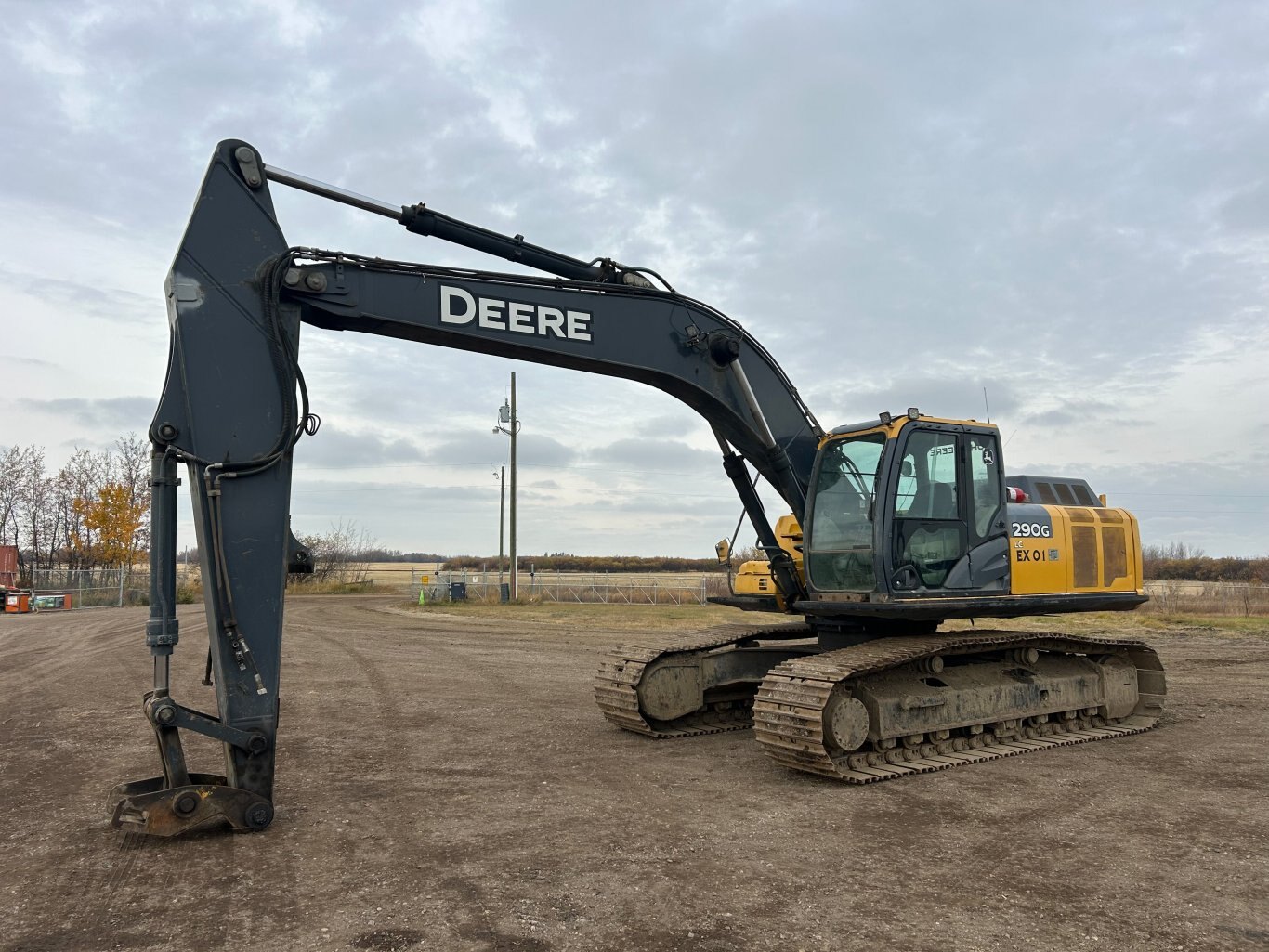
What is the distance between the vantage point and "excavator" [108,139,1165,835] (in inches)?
258

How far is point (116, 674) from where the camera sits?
15586 millimetres

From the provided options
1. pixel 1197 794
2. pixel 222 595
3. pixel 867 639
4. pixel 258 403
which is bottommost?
pixel 1197 794

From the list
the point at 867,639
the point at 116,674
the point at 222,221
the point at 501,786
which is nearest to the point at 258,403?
the point at 222,221

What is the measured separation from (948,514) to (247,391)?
642 cm

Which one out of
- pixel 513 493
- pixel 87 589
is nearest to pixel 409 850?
pixel 513 493

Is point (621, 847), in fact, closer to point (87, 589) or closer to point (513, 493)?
point (513, 493)

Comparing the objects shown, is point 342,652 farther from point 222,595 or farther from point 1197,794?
point 1197,794

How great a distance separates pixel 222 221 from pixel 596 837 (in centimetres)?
514

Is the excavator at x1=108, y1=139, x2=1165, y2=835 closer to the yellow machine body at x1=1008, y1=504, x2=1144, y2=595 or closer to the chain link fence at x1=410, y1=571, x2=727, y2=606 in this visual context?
the yellow machine body at x1=1008, y1=504, x2=1144, y2=595

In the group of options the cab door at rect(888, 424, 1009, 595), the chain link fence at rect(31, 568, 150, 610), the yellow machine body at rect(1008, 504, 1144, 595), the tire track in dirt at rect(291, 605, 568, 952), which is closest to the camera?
the tire track in dirt at rect(291, 605, 568, 952)

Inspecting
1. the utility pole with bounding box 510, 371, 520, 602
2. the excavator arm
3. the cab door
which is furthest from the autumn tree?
the cab door

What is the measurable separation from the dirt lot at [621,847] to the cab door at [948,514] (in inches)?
70.8

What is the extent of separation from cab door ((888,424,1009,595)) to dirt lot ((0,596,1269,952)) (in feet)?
5.90

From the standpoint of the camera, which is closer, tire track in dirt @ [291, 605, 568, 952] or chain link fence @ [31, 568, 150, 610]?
tire track in dirt @ [291, 605, 568, 952]
